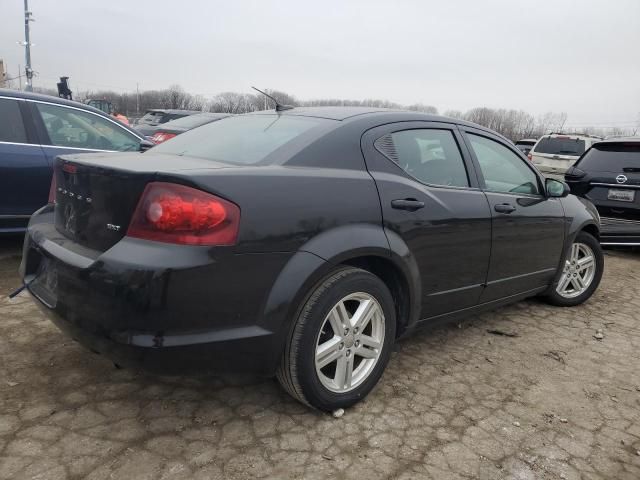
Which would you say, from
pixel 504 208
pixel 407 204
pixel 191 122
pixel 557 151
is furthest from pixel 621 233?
pixel 191 122

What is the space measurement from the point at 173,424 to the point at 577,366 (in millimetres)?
2518

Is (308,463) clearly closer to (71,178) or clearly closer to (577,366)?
(71,178)

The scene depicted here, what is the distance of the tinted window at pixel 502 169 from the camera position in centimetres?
354

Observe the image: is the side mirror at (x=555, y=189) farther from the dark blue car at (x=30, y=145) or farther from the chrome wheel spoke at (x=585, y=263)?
the dark blue car at (x=30, y=145)

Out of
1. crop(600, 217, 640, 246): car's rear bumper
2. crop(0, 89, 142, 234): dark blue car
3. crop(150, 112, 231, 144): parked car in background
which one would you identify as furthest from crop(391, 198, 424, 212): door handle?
crop(150, 112, 231, 144): parked car in background

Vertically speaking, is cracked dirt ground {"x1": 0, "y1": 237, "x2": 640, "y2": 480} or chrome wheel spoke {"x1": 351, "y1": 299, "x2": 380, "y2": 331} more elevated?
chrome wheel spoke {"x1": 351, "y1": 299, "x2": 380, "y2": 331}

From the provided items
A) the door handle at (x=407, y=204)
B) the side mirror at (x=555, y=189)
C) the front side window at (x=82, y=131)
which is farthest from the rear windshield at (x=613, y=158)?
the front side window at (x=82, y=131)

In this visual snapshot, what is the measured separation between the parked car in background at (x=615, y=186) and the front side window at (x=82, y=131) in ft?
17.7

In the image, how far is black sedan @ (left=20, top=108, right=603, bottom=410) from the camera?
2.10 m

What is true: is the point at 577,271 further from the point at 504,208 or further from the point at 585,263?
the point at 504,208

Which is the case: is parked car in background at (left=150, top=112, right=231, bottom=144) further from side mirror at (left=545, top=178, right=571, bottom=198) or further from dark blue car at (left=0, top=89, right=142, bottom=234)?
side mirror at (left=545, top=178, right=571, bottom=198)

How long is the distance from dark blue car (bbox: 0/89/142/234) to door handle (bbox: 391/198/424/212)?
3531mm

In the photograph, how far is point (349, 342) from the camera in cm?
262

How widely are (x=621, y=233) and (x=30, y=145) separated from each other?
641cm
